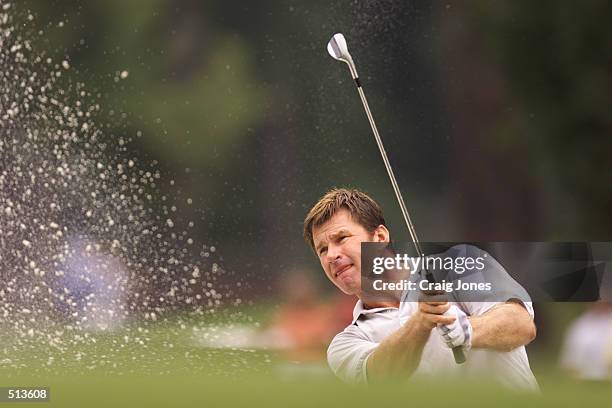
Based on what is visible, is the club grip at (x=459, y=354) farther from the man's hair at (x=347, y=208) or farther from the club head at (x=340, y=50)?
the club head at (x=340, y=50)

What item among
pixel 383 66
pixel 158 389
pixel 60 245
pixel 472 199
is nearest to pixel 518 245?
pixel 472 199

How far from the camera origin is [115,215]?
8.04ft

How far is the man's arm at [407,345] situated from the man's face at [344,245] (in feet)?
0.46

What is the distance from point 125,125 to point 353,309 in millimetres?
713

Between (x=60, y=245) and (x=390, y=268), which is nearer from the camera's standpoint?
(x=390, y=268)

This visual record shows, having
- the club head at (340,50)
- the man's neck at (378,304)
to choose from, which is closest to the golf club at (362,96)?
the club head at (340,50)

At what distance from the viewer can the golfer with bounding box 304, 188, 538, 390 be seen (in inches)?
82.3

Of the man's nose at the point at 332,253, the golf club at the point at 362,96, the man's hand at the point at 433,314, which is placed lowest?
the man's hand at the point at 433,314

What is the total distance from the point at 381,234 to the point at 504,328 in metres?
0.33

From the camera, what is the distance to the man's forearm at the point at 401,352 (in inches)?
82.4

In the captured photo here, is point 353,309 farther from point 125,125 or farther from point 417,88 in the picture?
point 125,125

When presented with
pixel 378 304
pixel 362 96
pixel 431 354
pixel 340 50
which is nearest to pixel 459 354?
pixel 431 354

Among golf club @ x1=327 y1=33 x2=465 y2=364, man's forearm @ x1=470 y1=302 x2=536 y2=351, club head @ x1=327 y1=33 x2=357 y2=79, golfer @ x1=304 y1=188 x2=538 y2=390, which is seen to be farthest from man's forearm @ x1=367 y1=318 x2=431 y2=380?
club head @ x1=327 y1=33 x2=357 y2=79

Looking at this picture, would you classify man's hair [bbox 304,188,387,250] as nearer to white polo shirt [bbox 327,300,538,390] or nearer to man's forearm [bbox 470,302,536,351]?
white polo shirt [bbox 327,300,538,390]
